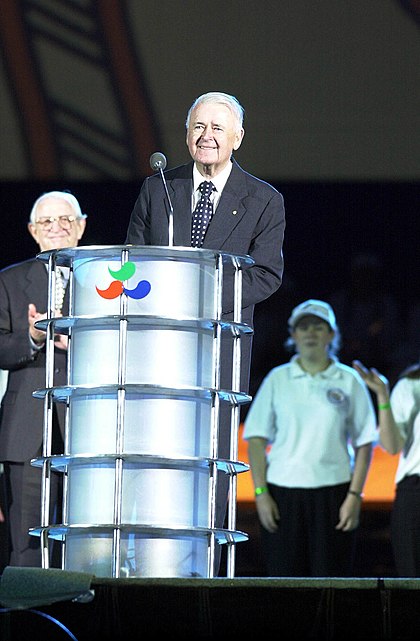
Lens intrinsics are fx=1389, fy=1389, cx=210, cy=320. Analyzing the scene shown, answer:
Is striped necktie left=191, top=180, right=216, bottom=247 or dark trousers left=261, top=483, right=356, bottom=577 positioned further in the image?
dark trousers left=261, top=483, right=356, bottom=577

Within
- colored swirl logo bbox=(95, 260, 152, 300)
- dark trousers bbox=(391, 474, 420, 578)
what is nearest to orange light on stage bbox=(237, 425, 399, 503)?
dark trousers bbox=(391, 474, 420, 578)

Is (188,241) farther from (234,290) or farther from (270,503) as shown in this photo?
(270,503)

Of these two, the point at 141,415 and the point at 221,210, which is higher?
the point at 221,210

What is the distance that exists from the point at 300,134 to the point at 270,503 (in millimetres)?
2528

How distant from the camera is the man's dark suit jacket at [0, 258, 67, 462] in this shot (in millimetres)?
4598

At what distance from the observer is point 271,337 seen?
800cm

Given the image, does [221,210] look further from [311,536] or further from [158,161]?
[311,536]

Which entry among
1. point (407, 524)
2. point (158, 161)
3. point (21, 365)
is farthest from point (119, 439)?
point (407, 524)

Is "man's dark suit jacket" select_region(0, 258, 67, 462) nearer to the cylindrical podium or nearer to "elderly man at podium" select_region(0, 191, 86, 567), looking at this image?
"elderly man at podium" select_region(0, 191, 86, 567)

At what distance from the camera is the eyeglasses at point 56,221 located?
4.89 metres

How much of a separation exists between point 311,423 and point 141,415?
9.50 ft

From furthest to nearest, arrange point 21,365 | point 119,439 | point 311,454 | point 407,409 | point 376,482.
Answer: point 376,482 < point 311,454 < point 407,409 < point 21,365 < point 119,439

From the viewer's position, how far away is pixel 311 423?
603 cm

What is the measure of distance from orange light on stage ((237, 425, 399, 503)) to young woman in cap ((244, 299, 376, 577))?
31.2 inches
